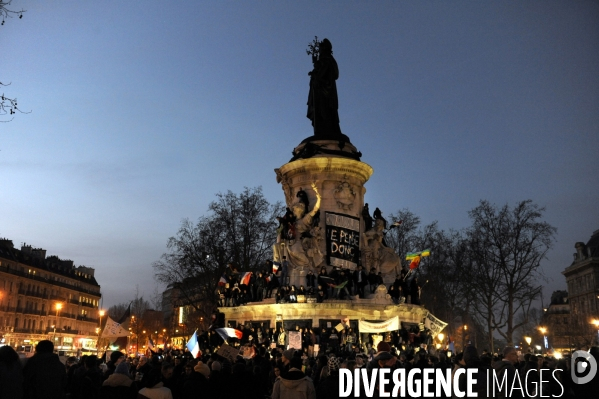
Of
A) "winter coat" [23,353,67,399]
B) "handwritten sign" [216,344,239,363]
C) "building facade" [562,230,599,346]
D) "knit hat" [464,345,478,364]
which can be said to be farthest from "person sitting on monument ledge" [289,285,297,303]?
"building facade" [562,230,599,346]

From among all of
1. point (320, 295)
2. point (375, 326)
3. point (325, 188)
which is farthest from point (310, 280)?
point (325, 188)

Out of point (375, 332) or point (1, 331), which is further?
point (1, 331)

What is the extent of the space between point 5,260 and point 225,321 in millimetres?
44759

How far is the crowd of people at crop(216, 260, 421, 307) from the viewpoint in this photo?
24.8 meters

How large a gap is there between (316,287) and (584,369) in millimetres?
17140

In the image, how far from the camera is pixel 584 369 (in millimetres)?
8266

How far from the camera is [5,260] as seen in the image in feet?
205

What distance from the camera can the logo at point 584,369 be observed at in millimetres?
8180

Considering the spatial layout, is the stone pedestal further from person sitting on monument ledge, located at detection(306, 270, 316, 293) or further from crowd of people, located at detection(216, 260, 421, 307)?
person sitting on monument ledge, located at detection(306, 270, 316, 293)

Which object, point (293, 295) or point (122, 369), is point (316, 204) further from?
point (122, 369)

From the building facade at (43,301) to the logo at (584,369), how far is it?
168 ft

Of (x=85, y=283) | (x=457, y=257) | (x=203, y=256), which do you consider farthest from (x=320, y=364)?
(x=85, y=283)

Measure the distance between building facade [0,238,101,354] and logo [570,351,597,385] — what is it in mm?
51243

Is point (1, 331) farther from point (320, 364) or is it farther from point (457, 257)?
point (320, 364)
